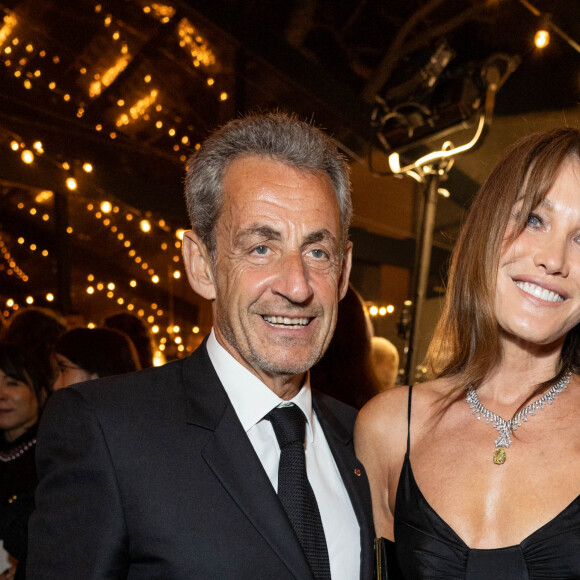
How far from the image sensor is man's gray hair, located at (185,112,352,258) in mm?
1424

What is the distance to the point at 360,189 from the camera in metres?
5.89

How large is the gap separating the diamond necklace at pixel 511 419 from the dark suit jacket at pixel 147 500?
0.60 m

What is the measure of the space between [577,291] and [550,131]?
1.41 ft

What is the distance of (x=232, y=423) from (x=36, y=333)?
2652 millimetres

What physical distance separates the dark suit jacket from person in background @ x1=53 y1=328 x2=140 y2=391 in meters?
1.48

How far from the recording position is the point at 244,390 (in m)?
1.36

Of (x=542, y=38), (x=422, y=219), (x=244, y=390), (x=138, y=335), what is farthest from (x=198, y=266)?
(x=542, y=38)

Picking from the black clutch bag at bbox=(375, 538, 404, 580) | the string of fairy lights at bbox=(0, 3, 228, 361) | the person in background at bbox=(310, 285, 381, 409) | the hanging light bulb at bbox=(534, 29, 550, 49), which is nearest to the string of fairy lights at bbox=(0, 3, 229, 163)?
the string of fairy lights at bbox=(0, 3, 228, 361)

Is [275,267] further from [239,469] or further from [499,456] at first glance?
[499,456]

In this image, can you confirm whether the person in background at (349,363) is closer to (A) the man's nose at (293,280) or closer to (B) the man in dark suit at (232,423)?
(B) the man in dark suit at (232,423)

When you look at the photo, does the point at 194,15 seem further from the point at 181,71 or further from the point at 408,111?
the point at 408,111

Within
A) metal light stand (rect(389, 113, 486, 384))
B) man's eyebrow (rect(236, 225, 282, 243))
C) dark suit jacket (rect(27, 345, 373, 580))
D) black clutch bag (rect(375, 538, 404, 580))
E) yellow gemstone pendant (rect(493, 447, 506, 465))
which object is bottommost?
black clutch bag (rect(375, 538, 404, 580))

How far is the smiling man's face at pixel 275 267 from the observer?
135 centimetres

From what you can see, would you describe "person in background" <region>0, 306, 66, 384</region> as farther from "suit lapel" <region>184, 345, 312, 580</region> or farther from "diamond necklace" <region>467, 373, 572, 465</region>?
"diamond necklace" <region>467, 373, 572, 465</region>
